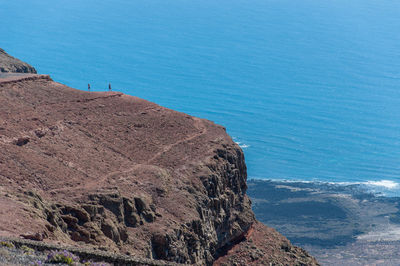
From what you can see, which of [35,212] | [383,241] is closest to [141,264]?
[35,212]

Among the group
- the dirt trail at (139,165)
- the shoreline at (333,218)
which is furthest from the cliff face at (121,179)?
the shoreline at (333,218)

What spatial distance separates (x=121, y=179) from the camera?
28.7m

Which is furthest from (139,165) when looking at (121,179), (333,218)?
(333,218)

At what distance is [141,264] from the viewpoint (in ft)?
63.7

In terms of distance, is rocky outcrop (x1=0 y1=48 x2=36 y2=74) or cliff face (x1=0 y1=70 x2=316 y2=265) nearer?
cliff face (x1=0 y1=70 x2=316 y2=265)

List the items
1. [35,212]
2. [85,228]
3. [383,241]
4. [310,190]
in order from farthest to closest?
[310,190]
[383,241]
[85,228]
[35,212]

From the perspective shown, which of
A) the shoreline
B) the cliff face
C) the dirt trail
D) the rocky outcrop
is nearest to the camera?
the cliff face

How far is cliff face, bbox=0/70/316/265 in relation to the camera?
23.8 m

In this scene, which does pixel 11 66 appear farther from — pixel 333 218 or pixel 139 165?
pixel 333 218

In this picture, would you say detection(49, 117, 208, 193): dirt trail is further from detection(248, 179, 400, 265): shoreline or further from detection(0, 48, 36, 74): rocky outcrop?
detection(248, 179, 400, 265): shoreline

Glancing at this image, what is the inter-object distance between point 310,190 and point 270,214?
249 inches

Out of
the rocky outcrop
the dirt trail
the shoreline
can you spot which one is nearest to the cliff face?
the dirt trail

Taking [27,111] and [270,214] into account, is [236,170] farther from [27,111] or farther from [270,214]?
[270,214]

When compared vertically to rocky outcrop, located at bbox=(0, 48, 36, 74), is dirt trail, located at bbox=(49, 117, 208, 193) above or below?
below
